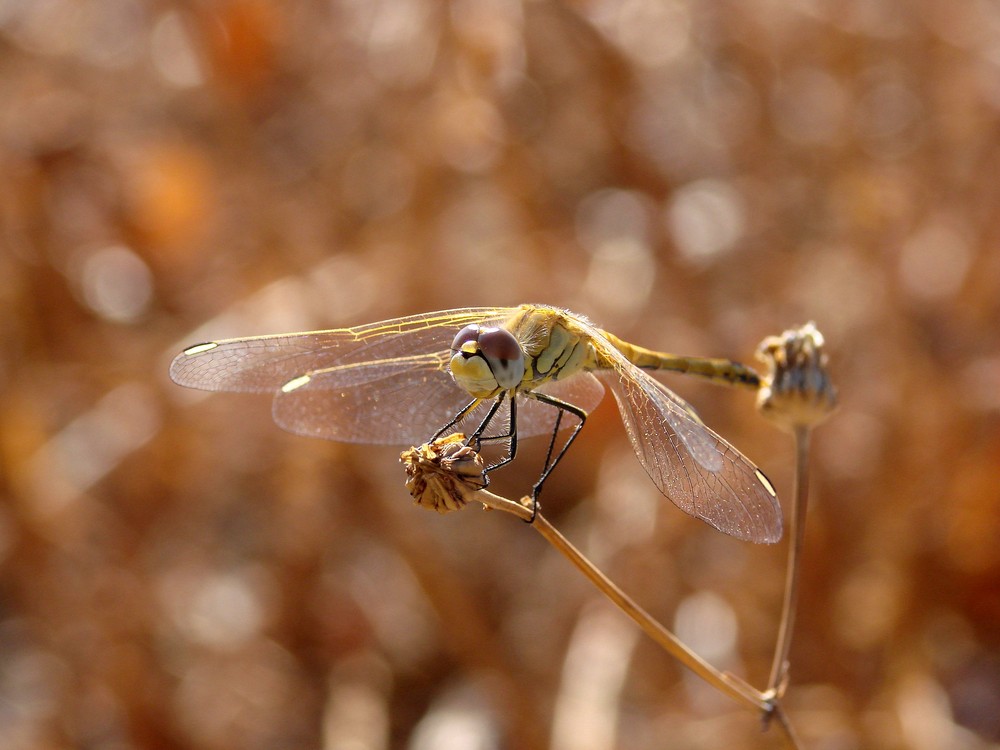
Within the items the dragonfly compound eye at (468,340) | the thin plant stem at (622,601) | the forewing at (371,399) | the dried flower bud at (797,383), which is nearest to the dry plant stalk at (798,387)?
the dried flower bud at (797,383)

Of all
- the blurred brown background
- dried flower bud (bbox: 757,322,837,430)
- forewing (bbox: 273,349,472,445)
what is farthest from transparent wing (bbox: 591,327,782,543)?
the blurred brown background

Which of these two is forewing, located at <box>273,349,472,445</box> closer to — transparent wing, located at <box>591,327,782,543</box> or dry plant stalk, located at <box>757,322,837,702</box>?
transparent wing, located at <box>591,327,782,543</box>

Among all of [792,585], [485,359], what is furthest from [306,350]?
[792,585]

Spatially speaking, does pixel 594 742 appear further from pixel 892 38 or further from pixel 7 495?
pixel 892 38

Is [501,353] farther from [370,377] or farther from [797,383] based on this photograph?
[797,383]

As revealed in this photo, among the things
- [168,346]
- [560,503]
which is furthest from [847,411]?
[168,346]

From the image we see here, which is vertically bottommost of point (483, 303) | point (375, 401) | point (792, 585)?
point (483, 303)
